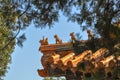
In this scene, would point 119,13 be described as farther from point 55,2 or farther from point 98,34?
point 55,2

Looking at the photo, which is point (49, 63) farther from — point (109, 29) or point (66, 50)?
point (109, 29)

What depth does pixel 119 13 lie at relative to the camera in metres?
2.80

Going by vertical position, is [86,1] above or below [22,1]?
below

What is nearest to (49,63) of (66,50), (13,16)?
(66,50)

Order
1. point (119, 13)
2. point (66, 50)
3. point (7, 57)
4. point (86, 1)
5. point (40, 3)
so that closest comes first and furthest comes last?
point (119, 13) → point (86, 1) → point (40, 3) → point (66, 50) → point (7, 57)

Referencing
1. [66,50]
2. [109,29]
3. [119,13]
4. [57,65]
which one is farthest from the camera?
[66,50]

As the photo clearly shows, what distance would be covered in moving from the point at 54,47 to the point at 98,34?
309 centimetres

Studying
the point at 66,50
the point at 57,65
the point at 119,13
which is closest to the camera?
the point at 119,13

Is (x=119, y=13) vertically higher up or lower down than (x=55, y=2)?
lower down

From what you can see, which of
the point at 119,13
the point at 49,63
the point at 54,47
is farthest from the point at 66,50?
the point at 119,13

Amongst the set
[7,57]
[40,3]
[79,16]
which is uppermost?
[7,57]

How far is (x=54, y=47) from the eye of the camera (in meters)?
5.83

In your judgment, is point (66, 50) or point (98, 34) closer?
point (98, 34)

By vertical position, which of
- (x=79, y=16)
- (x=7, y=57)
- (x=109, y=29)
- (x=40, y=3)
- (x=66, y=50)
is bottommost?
(x=109, y=29)
